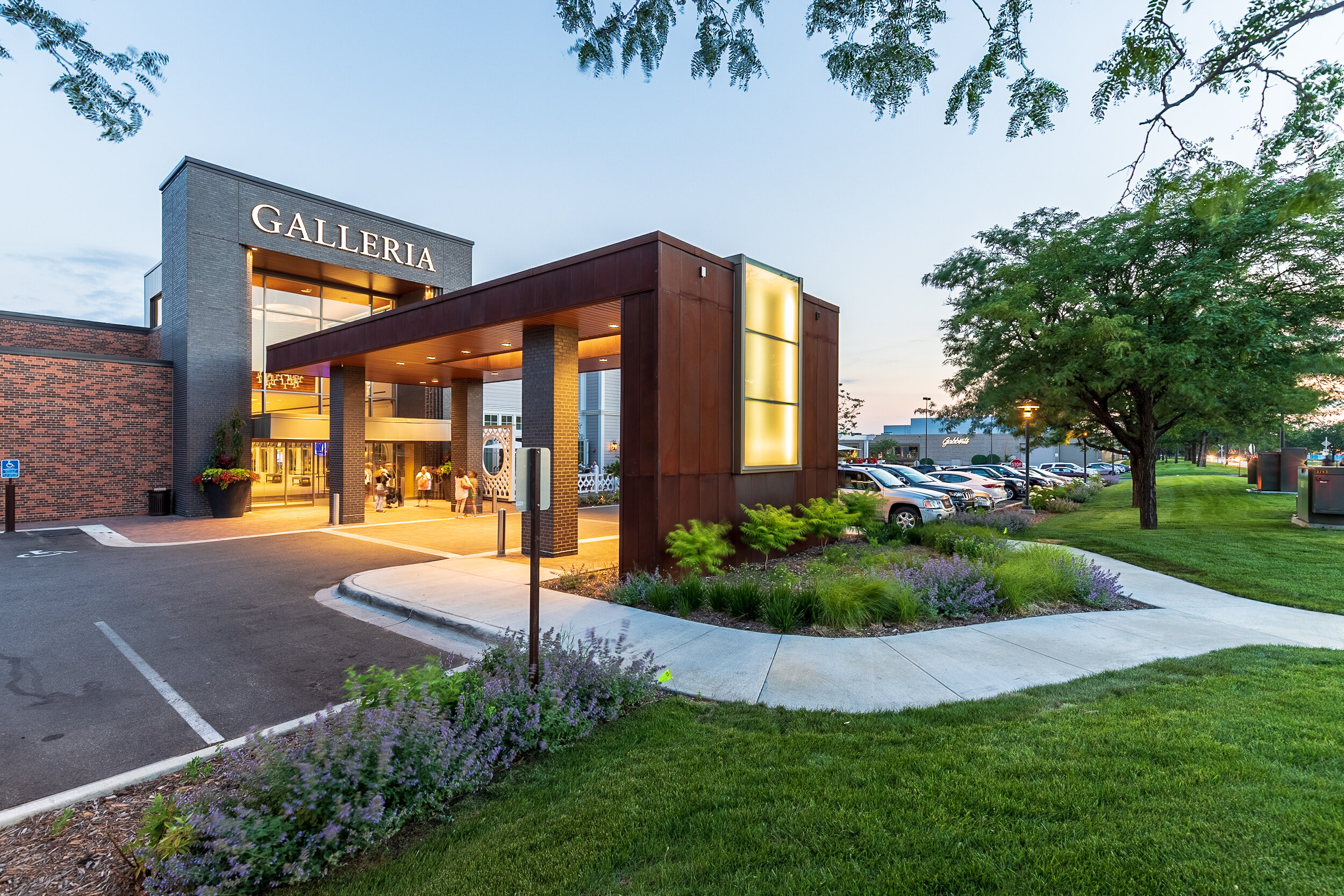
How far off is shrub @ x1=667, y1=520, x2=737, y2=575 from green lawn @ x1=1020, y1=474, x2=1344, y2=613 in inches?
304

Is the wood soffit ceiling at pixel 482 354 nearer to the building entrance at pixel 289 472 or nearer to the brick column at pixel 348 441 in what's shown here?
the brick column at pixel 348 441

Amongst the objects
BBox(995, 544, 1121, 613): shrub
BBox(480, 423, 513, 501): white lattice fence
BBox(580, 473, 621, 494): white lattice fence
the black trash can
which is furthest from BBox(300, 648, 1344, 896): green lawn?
the black trash can

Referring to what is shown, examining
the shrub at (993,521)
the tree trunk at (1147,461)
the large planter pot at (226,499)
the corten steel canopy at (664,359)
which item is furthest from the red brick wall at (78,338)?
the tree trunk at (1147,461)

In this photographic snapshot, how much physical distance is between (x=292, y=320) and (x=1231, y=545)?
29658 millimetres

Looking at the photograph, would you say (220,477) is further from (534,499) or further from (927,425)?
(927,425)

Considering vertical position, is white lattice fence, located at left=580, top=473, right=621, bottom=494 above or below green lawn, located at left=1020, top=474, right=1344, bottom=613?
above

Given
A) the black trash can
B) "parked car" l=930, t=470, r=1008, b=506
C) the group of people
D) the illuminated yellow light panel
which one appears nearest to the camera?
the illuminated yellow light panel

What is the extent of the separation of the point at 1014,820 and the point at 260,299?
2705 centimetres

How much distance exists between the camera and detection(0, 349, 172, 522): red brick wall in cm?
1808

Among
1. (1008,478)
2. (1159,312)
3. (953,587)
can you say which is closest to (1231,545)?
(1159,312)

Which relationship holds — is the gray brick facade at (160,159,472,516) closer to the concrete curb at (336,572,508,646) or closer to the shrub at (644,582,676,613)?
the concrete curb at (336,572,508,646)

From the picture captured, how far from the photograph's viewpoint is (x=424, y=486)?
22.9 metres

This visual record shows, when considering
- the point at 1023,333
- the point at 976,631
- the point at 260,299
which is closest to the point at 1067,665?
the point at 976,631

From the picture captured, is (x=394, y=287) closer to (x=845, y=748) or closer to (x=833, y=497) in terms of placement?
(x=833, y=497)
